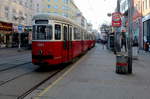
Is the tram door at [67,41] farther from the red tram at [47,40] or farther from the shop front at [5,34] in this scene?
the shop front at [5,34]

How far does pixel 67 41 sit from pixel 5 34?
88.8ft

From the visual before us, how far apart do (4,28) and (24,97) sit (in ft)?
99.6

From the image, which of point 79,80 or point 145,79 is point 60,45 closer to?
point 79,80

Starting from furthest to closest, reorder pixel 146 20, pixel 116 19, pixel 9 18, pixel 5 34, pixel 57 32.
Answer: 1. pixel 9 18
2. pixel 5 34
3. pixel 146 20
4. pixel 116 19
5. pixel 57 32

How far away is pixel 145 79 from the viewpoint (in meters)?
9.04

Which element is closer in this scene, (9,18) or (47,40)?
(47,40)

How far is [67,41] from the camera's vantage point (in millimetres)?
12445

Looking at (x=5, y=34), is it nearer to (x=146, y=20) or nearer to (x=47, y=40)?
(x=146, y=20)

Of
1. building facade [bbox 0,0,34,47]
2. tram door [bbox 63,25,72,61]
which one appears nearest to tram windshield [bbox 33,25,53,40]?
tram door [bbox 63,25,72,61]

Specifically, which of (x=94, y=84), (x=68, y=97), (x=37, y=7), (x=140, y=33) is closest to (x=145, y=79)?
(x=94, y=84)

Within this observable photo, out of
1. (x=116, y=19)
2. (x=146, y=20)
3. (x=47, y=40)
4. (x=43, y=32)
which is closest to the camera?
(x=47, y=40)

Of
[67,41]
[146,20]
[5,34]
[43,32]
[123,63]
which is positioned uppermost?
[146,20]

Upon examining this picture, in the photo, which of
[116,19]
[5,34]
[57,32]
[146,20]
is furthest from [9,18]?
[57,32]

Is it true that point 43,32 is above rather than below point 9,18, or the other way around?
below
